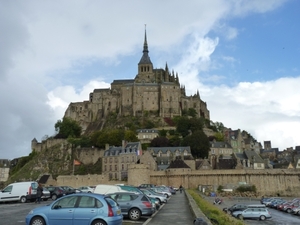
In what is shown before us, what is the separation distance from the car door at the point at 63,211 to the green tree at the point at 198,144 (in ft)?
232

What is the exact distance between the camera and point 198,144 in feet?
270

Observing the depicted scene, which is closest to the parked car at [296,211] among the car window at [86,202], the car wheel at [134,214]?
the car wheel at [134,214]

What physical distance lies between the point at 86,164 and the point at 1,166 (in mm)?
44200

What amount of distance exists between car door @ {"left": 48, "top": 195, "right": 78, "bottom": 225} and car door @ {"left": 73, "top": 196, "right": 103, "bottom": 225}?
19 centimetres

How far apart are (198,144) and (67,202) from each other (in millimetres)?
70935

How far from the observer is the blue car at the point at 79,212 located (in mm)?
12617

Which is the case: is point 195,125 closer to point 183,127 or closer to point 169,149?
point 183,127

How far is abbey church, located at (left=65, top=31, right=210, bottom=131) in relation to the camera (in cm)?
11538

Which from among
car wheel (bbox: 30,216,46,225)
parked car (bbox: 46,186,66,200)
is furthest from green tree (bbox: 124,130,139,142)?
car wheel (bbox: 30,216,46,225)

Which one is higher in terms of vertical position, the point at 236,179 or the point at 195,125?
the point at 195,125

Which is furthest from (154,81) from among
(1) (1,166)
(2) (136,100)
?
(1) (1,166)

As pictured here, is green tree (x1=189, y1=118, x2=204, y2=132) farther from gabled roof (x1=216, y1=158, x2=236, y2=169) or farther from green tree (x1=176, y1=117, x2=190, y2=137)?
gabled roof (x1=216, y1=158, x2=236, y2=169)

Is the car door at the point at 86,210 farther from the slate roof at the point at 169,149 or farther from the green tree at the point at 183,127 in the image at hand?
the green tree at the point at 183,127

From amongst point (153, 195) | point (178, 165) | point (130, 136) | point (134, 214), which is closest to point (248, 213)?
point (153, 195)
